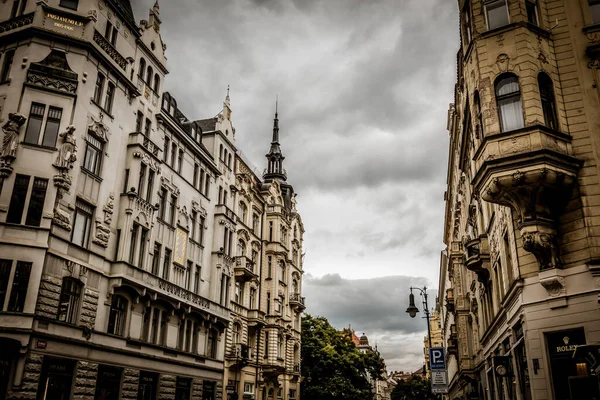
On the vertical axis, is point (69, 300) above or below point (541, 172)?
below

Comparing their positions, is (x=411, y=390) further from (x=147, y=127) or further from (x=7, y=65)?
(x=7, y=65)

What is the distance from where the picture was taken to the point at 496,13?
62.7ft

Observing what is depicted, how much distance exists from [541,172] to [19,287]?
20305 millimetres

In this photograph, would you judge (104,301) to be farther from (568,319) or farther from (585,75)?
(585,75)

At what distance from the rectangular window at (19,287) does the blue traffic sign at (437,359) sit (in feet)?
58.8

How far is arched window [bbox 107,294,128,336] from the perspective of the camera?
26.4 m

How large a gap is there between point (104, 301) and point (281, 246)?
2862cm

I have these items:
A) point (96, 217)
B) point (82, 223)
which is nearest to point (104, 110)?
point (96, 217)

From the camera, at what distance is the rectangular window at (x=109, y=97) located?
27.8m

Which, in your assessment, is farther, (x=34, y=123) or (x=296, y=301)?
(x=296, y=301)

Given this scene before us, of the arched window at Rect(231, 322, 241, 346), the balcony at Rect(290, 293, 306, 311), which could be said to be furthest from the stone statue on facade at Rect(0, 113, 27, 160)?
the balcony at Rect(290, 293, 306, 311)

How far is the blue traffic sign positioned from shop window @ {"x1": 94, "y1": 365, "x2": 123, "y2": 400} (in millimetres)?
15656

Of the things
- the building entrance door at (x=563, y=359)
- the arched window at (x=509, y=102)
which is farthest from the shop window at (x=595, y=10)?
the building entrance door at (x=563, y=359)

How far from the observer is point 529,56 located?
17.5 meters
